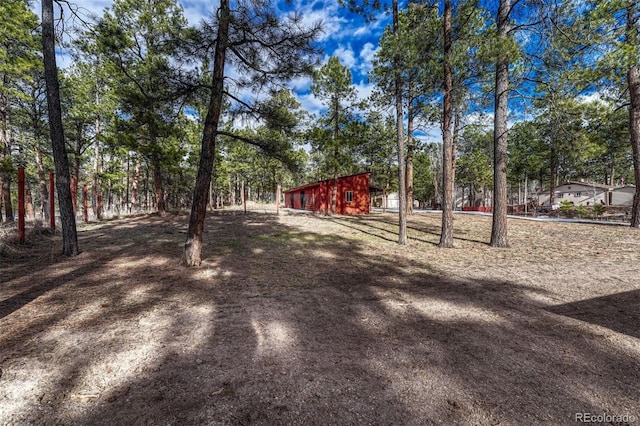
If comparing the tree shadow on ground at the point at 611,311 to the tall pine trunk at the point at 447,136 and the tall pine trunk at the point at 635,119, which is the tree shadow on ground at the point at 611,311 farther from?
the tall pine trunk at the point at 635,119

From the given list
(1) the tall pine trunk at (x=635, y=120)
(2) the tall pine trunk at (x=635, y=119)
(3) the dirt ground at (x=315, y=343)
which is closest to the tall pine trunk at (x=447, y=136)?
(3) the dirt ground at (x=315, y=343)

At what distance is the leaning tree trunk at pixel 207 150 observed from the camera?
6.05 meters

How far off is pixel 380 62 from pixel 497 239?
7545 millimetres

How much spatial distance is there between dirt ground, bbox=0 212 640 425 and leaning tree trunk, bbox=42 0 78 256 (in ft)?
2.97

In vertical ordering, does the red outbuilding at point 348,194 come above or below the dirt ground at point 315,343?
above

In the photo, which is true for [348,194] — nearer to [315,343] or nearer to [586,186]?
[315,343]

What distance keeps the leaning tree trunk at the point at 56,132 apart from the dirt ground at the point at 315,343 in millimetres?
904

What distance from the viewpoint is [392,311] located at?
158 inches

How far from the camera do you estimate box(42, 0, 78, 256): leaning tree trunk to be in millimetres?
6676

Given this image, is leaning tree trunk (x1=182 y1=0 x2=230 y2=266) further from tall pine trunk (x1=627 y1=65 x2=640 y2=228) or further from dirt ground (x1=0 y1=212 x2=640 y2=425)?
tall pine trunk (x1=627 y1=65 x2=640 y2=228)

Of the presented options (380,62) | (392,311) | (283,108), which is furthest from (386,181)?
(392,311)

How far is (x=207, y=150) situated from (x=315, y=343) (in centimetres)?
510

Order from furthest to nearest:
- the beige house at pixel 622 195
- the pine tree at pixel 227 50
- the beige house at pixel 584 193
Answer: the beige house at pixel 584 193 < the beige house at pixel 622 195 < the pine tree at pixel 227 50

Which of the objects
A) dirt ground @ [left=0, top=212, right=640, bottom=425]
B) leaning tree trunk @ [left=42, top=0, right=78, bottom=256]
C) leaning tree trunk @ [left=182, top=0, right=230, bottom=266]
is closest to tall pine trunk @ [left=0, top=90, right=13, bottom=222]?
leaning tree trunk @ [left=42, top=0, right=78, bottom=256]
